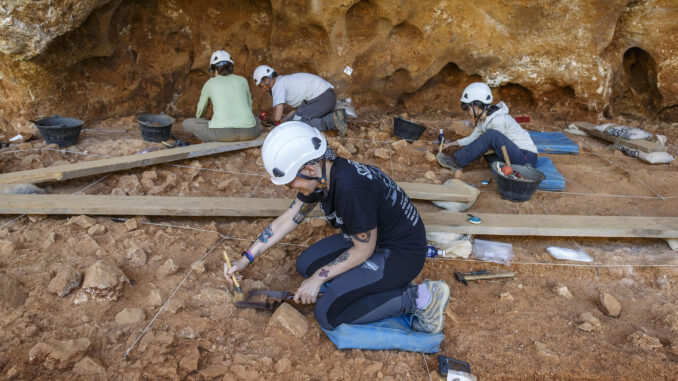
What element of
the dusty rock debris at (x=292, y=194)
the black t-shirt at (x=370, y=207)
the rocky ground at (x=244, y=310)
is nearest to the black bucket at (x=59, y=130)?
the dusty rock debris at (x=292, y=194)

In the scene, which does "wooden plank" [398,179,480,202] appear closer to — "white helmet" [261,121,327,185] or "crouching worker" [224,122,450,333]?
"crouching worker" [224,122,450,333]

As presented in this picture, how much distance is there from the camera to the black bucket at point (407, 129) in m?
5.73

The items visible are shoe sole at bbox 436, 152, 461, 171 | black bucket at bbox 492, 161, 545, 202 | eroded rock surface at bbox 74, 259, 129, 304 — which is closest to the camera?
eroded rock surface at bbox 74, 259, 129, 304

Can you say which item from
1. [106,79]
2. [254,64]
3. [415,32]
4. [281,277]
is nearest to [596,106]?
[415,32]

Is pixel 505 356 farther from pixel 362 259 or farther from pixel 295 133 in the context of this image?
pixel 295 133

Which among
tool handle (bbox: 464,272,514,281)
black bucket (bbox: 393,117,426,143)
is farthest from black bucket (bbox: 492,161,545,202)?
black bucket (bbox: 393,117,426,143)

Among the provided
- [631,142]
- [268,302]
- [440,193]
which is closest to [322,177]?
[268,302]

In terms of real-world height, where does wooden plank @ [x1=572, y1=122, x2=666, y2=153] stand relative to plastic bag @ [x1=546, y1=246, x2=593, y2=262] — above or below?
above

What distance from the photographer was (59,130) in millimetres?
4613

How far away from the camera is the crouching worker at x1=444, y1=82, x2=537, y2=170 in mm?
4770

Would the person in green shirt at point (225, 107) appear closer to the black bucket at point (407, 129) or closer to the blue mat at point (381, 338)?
the black bucket at point (407, 129)

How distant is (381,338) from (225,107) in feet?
11.4

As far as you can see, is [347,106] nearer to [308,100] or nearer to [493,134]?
[308,100]

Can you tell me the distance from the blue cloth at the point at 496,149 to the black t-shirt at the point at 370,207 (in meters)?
2.65
